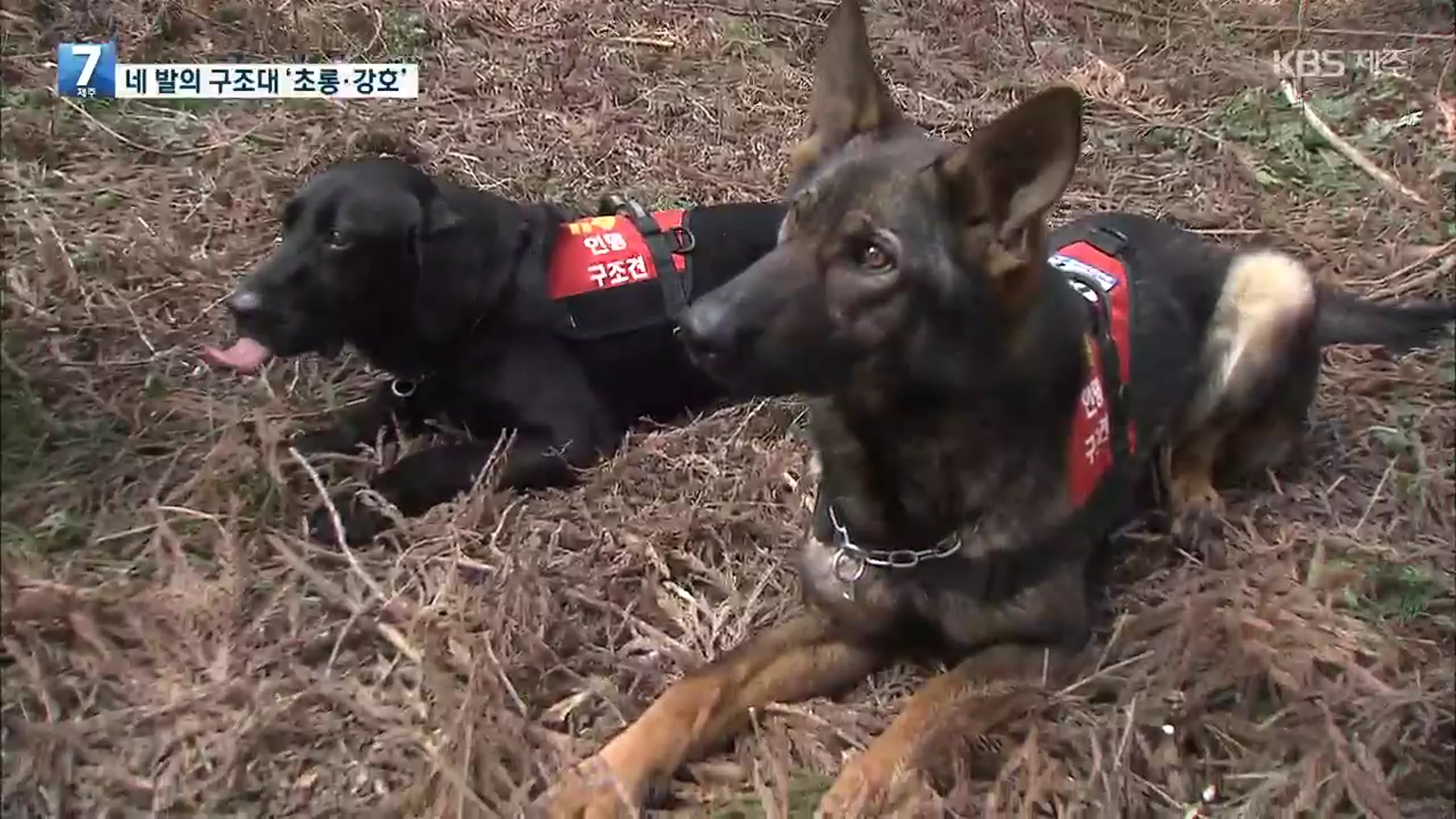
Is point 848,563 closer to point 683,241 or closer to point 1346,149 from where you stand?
point 683,241

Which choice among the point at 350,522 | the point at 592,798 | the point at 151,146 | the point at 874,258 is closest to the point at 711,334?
the point at 874,258

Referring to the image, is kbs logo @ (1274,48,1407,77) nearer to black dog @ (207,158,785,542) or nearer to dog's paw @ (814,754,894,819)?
black dog @ (207,158,785,542)

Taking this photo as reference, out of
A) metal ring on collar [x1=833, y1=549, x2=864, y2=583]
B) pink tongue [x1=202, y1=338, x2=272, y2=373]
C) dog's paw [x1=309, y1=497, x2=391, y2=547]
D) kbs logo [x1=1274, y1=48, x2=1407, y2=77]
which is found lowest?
dog's paw [x1=309, y1=497, x2=391, y2=547]

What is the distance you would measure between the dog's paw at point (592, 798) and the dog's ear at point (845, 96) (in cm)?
153

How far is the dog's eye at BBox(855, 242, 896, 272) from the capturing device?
256cm

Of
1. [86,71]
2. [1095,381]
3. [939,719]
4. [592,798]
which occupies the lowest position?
[592,798]

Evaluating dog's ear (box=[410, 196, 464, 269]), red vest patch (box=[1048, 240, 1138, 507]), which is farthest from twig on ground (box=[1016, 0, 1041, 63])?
dog's ear (box=[410, 196, 464, 269])

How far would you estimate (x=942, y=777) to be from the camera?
9.19 feet

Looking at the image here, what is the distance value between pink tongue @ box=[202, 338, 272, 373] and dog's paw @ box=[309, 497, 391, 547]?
0.84 metres

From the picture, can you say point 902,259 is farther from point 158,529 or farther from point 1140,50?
point 1140,50

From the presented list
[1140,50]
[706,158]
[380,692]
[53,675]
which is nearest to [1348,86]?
[1140,50]

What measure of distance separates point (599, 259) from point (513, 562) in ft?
4.43

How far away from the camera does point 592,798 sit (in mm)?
2643

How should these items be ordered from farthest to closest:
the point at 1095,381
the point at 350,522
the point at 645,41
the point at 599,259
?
the point at 645,41, the point at 599,259, the point at 350,522, the point at 1095,381
